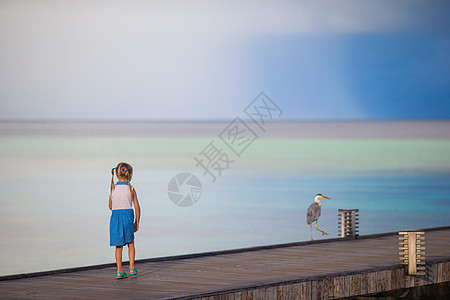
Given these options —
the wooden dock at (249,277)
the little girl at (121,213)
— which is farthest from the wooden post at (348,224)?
the little girl at (121,213)

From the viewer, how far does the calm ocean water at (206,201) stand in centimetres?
2177

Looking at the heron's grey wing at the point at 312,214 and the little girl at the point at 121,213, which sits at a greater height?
the heron's grey wing at the point at 312,214

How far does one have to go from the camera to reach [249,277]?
A: 9.74 metres

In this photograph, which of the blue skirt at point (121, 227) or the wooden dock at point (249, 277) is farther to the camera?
the blue skirt at point (121, 227)

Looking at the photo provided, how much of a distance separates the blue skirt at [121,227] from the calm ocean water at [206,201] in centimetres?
968

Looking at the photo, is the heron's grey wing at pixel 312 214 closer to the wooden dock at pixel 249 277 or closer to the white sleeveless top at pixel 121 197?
the wooden dock at pixel 249 277

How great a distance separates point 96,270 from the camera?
10.4m

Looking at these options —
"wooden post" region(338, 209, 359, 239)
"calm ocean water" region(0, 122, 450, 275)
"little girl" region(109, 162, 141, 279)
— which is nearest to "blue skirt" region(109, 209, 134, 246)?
"little girl" region(109, 162, 141, 279)

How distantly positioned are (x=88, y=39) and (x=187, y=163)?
33690mm

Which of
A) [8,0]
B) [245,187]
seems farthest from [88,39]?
[245,187]

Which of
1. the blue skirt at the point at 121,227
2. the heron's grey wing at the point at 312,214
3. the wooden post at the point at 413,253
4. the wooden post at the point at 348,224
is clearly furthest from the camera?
the heron's grey wing at the point at 312,214

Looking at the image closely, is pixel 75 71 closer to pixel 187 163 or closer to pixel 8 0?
pixel 8 0

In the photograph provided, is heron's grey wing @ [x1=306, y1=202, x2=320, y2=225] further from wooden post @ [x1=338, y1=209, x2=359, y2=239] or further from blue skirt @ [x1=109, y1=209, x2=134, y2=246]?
blue skirt @ [x1=109, y1=209, x2=134, y2=246]

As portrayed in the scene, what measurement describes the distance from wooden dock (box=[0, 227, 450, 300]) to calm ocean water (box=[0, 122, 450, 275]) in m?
8.75
